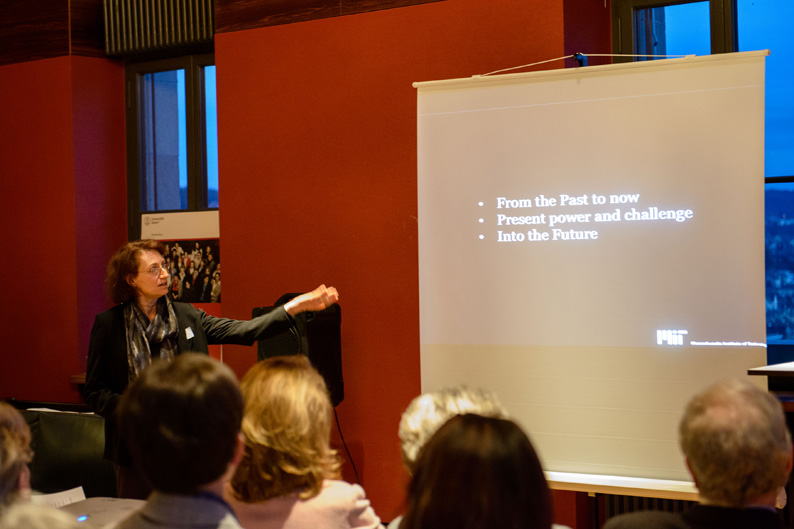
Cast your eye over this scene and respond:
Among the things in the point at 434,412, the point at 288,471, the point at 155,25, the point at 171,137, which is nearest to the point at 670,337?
the point at 434,412

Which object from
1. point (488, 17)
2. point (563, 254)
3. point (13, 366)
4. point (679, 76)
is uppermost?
point (488, 17)

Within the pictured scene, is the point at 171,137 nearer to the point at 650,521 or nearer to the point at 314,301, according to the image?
the point at 314,301

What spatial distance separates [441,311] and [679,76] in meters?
1.42

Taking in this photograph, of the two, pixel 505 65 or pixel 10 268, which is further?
pixel 10 268

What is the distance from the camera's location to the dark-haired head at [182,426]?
4.50 feet

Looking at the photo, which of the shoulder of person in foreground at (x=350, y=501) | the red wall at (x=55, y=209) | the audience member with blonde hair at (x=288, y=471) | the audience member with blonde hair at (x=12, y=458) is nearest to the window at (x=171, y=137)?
the red wall at (x=55, y=209)

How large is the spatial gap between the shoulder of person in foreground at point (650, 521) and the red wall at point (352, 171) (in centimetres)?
264

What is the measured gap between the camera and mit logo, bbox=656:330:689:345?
3.16m

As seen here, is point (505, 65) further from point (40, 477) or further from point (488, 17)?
point (40, 477)

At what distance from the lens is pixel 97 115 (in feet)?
17.8

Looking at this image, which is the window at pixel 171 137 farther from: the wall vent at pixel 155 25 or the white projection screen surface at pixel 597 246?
the white projection screen surface at pixel 597 246

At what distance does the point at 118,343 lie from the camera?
10.8ft

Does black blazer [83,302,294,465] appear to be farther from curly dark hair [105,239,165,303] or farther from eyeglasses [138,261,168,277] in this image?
eyeglasses [138,261,168,277]

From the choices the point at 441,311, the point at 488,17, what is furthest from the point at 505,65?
the point at 441,311
